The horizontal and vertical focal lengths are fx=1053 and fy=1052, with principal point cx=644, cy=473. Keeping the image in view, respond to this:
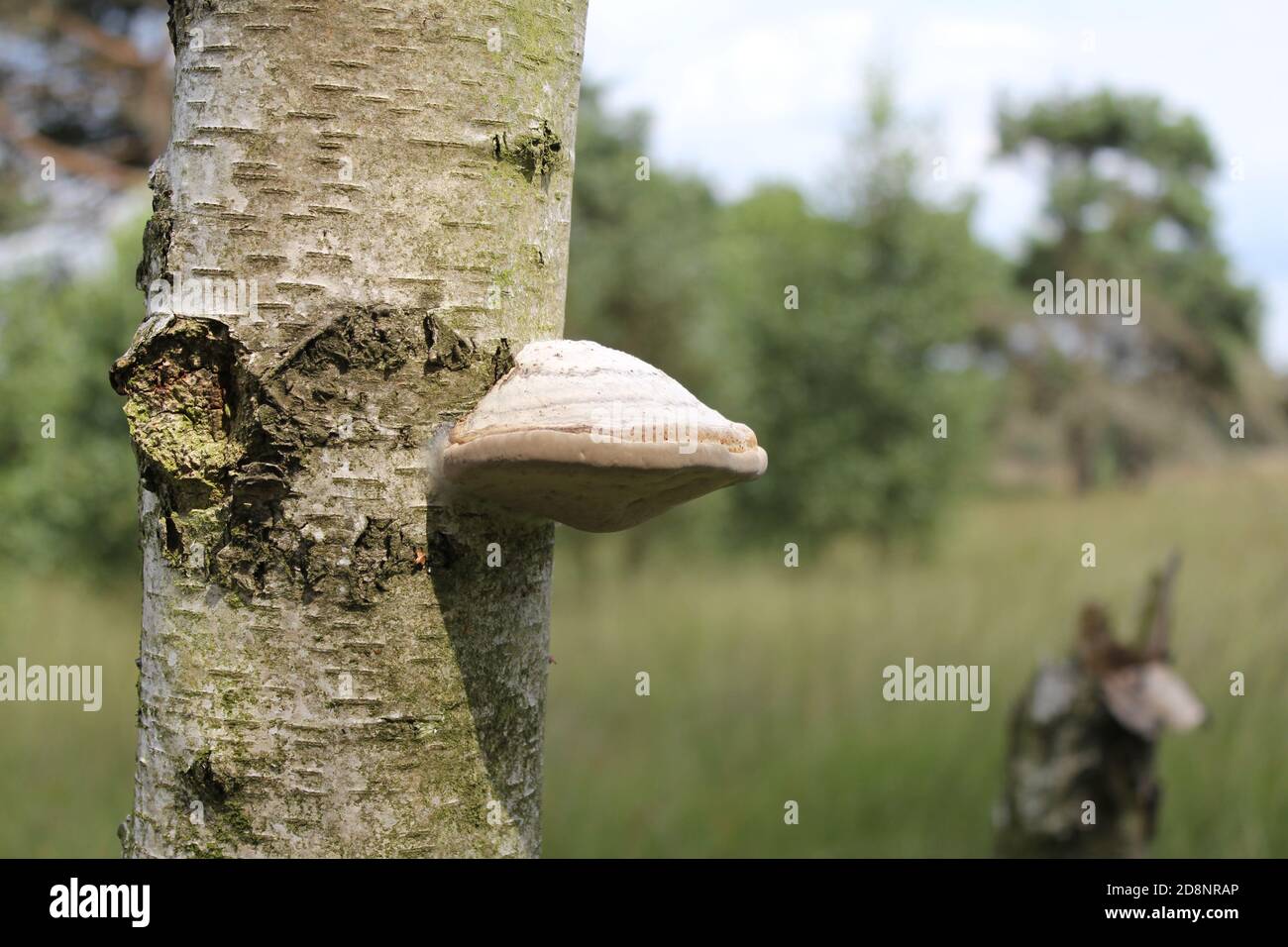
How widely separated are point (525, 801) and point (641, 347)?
11587 millimetres

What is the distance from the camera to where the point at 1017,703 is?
380 centimetres

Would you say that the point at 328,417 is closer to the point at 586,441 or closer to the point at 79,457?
the point at 586,441

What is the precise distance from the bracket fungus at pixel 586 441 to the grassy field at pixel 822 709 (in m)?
4.06

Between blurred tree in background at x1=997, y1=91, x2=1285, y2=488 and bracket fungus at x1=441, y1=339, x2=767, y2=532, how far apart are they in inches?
792

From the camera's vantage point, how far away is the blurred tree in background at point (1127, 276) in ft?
66.0

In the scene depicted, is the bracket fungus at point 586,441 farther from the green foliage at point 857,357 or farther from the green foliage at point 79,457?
the green foliage at point 857,357

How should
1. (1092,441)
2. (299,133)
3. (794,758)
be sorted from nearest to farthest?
(299,133), (794,758), (1092,441)

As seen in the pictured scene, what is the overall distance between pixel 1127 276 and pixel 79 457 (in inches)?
715

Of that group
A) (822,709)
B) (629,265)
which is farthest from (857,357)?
(822,709)

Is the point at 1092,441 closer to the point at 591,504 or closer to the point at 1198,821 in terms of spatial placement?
the point at 1198,821

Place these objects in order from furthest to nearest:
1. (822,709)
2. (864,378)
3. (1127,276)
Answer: (1127,276) → (864,378) → (822,709)

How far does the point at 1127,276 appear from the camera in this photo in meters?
20.0

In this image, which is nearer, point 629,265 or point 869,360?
point 869,360

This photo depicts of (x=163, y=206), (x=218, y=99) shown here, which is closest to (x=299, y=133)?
(x=218, y=99)
